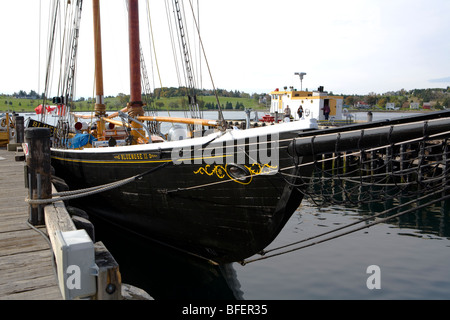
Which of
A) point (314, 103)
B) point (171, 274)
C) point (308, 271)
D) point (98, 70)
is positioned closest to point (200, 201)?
point (171, 274)

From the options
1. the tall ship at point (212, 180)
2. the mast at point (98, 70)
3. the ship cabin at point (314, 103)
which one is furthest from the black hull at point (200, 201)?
the ship cabin at point (314, 103)

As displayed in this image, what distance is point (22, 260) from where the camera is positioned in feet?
15.8

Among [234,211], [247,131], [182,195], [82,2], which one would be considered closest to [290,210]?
[234,211]

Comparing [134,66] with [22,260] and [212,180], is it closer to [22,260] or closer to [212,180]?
[212,180]

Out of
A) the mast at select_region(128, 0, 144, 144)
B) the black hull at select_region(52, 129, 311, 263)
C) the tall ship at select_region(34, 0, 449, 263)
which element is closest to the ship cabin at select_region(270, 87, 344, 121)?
the mast at select_region(128, 0, 144, 144)

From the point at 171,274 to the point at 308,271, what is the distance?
3257 mm

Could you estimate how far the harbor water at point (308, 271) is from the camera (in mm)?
8008

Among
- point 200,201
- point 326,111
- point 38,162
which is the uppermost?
point 326,111

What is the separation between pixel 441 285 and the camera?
838 centimetres

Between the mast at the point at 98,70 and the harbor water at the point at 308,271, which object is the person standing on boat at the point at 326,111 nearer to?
the harbor water at the point at 308,271

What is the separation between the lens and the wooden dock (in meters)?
4.07
